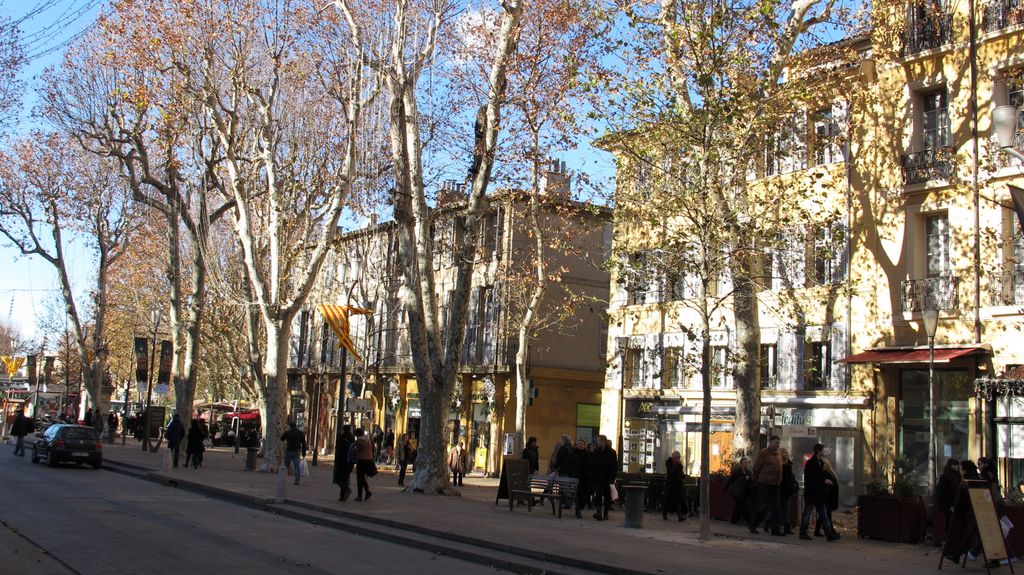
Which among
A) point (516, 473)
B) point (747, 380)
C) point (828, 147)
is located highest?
point (828, 147)

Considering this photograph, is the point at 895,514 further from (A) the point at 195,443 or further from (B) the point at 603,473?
(A) the point at 195,443

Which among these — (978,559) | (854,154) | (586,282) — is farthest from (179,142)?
(978,559)

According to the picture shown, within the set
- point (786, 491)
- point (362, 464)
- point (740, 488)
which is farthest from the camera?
point (362, 464)

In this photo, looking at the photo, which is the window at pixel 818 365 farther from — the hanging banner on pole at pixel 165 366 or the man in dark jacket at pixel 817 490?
the hanging banner on pole at pixel 165 366

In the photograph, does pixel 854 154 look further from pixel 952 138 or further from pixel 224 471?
pixel 224 471

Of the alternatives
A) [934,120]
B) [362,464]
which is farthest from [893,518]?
[934,120]

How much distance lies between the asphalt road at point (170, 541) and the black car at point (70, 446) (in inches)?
365

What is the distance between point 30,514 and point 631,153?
11628 millimetres

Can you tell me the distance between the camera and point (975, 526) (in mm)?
12625

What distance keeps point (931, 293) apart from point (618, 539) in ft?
39.4

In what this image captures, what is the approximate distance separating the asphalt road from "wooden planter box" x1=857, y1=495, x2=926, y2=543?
7946mm

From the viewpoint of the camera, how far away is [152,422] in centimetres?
4766

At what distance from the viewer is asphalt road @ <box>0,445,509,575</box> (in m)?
10.6

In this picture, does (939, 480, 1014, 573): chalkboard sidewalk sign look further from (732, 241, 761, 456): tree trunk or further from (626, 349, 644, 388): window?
(626, 349, 644, 388): window
